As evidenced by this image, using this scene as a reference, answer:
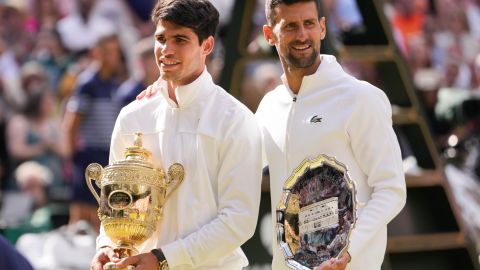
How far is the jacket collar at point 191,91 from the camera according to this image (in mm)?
5414

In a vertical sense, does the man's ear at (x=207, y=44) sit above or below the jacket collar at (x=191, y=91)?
above

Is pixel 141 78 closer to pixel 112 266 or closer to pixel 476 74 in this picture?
pixel 476 74

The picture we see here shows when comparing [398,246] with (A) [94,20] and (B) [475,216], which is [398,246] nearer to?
(B) [475,216]

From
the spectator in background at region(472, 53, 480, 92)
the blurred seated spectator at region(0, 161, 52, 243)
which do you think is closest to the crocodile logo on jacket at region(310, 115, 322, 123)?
the blurred seated spectator at region(0, 161, 52, 243)

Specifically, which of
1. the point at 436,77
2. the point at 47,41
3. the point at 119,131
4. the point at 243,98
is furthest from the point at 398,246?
the point at 47,41

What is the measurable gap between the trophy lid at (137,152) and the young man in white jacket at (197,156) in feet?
0.27

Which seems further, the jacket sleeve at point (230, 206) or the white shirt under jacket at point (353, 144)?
the jacket sleeve at point (230, 206)

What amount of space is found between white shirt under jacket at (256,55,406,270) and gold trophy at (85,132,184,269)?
1.58ft

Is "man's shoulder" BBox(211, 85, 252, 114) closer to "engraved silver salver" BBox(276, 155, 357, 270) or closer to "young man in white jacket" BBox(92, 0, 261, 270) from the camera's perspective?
"young man in white jacket" BBox(92, 0, 261, 270)

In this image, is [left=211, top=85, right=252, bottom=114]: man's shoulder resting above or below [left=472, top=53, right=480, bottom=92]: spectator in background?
below

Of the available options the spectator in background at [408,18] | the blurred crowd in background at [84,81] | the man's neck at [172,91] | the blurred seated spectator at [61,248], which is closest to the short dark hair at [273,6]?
the man's neck at [172,91]

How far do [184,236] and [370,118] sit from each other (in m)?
0.93

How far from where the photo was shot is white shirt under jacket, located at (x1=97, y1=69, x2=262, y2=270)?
5.22m

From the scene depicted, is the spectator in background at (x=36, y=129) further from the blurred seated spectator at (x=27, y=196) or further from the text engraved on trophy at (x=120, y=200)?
the text engraved on trophy at (x=120, y=200)
